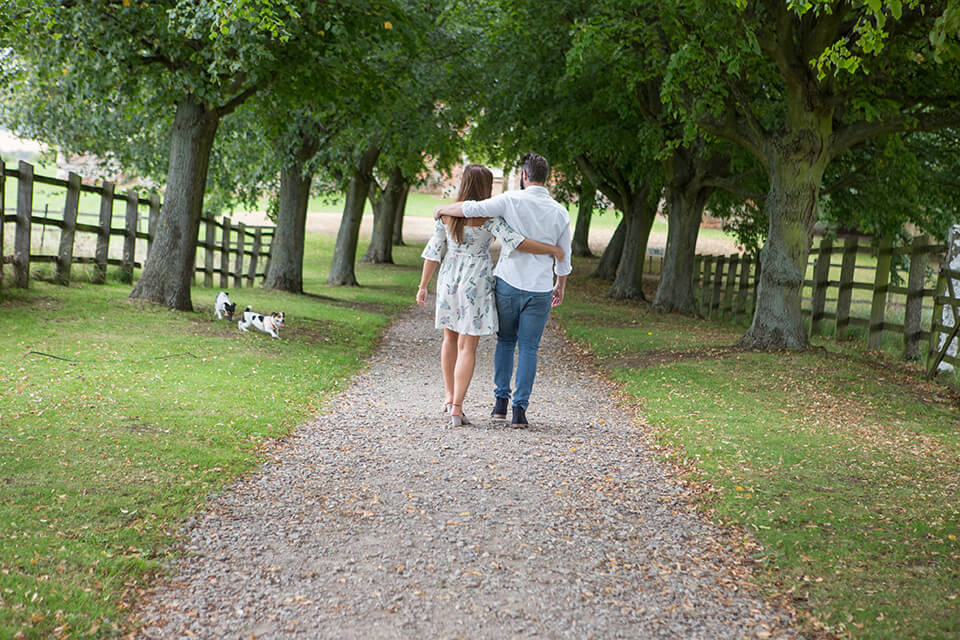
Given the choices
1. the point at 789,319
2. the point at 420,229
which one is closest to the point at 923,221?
the point at 789,319

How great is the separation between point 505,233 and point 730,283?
52.9 feet

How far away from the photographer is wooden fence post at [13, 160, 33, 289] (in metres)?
13.4

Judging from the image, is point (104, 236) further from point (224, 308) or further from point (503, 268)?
point (503, 268)

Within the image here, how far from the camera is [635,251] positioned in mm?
25844

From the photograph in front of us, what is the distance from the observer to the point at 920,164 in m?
19.6

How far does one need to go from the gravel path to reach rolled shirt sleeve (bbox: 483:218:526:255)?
1.52 metres

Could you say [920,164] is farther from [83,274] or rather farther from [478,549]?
[478,549]

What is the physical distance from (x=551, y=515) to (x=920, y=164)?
17642 millimetres

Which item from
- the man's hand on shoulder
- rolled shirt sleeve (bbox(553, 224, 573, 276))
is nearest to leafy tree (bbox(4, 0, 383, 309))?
the man's hand on shoulder

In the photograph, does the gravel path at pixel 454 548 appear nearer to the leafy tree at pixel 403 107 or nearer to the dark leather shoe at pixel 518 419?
the dark leather shoe at pixel 518 419

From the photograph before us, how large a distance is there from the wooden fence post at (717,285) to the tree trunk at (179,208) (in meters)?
13.7

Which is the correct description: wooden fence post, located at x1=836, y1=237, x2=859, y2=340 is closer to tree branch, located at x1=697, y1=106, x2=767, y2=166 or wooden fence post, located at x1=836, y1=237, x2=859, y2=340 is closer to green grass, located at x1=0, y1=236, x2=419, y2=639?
tree branch, located at x1=697, y1=106, x2=767, y2=166

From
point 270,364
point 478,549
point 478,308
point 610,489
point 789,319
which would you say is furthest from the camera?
point 789,319

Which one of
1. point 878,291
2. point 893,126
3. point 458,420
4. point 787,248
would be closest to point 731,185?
point 878,291
